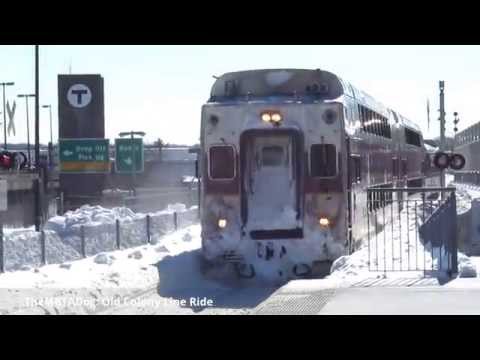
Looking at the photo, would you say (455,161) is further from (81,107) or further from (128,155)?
(128,155)

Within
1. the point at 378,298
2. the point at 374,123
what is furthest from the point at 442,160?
the point at 378,298

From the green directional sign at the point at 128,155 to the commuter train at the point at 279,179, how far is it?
18.1 meters

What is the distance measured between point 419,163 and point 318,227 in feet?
60.7

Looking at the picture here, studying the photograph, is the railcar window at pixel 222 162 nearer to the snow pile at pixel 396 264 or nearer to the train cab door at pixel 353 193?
the train cab door at pixel 353 193

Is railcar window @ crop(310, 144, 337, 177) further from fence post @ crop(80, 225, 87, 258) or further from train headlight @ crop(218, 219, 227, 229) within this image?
fence post @ crop(80, 225, 87, 258)

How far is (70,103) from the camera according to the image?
29.8m

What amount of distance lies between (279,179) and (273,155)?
426 millimetres

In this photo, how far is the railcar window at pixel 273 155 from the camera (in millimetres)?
15867

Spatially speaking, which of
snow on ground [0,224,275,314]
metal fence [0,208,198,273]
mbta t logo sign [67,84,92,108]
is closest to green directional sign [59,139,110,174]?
mbta t logo sign [67,84,92,108]

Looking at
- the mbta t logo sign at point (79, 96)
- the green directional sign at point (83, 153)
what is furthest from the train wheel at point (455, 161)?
the mbta t logo sign at point (79, 96)

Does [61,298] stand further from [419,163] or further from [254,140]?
[419,163]

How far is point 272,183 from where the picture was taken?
15867 millimetres

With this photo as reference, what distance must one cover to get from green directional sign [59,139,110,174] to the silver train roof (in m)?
13.7

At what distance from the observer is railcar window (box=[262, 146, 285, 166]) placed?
15.9 meters
